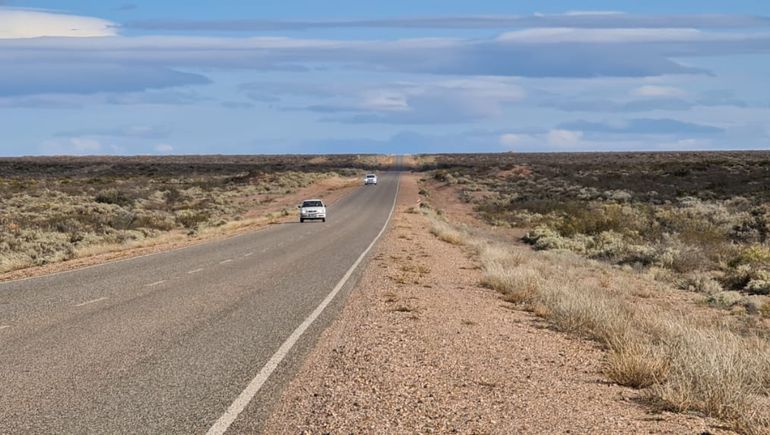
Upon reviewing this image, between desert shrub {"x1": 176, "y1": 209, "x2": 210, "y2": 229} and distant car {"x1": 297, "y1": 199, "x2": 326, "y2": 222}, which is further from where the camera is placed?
desert shrub {"x1": 176, "y1": 209, "x2": 210, "y2": 229}

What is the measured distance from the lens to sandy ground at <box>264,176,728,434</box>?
668 centimetres

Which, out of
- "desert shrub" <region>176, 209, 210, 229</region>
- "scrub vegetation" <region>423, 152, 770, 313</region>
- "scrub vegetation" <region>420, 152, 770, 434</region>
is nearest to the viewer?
"scrub vegetation" <region>420, 152, 770, 434</region>

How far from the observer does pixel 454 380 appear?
27.3 feet

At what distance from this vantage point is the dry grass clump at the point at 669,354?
7172 millimetres

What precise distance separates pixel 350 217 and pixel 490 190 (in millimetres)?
31950

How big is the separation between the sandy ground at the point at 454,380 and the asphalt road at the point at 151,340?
437 mm

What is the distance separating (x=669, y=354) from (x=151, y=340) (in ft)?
20.2

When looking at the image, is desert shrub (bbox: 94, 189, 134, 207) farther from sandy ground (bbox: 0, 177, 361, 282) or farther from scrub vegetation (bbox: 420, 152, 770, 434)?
scrub vegetation (bbox: 420, 152, 770, 434)

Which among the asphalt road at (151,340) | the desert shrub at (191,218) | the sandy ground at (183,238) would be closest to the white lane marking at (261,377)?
the asphalt road at (151,340)

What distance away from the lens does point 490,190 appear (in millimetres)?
77812

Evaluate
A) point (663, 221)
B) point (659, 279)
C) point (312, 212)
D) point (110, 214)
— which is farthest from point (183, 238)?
point (663, 221)

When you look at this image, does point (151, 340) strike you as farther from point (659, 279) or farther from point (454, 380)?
point (659, 279)

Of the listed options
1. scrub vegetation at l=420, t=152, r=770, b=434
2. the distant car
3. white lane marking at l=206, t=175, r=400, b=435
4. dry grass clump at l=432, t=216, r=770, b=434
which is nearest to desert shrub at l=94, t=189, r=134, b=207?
the distant car

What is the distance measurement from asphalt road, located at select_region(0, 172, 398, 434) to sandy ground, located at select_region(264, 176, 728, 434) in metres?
0.44
